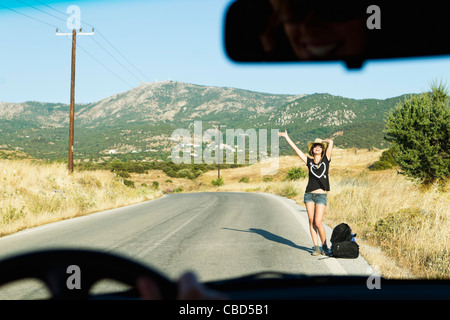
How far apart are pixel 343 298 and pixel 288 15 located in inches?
79.3

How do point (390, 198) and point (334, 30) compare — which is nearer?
point (334, 30)

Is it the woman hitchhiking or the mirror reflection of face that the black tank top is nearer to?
the woman hitchhiking

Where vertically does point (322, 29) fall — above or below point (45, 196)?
above

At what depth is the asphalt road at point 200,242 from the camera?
6.55 m

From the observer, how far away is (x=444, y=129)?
59.7 ft

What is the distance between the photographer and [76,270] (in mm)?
2047

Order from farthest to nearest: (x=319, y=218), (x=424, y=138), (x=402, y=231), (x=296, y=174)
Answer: (x=296, y=174) → (x=424, y=138) → (x=402, y=231) → (x=319, y=218)

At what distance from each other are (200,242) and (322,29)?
698 cm

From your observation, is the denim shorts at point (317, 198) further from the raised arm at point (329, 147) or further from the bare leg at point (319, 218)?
the raised arm at point (329, 147)

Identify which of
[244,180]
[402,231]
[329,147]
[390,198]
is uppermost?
[329,147]

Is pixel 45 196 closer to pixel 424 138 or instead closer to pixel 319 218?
pixel 319 218

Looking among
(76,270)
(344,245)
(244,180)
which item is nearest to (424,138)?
(344,245)
